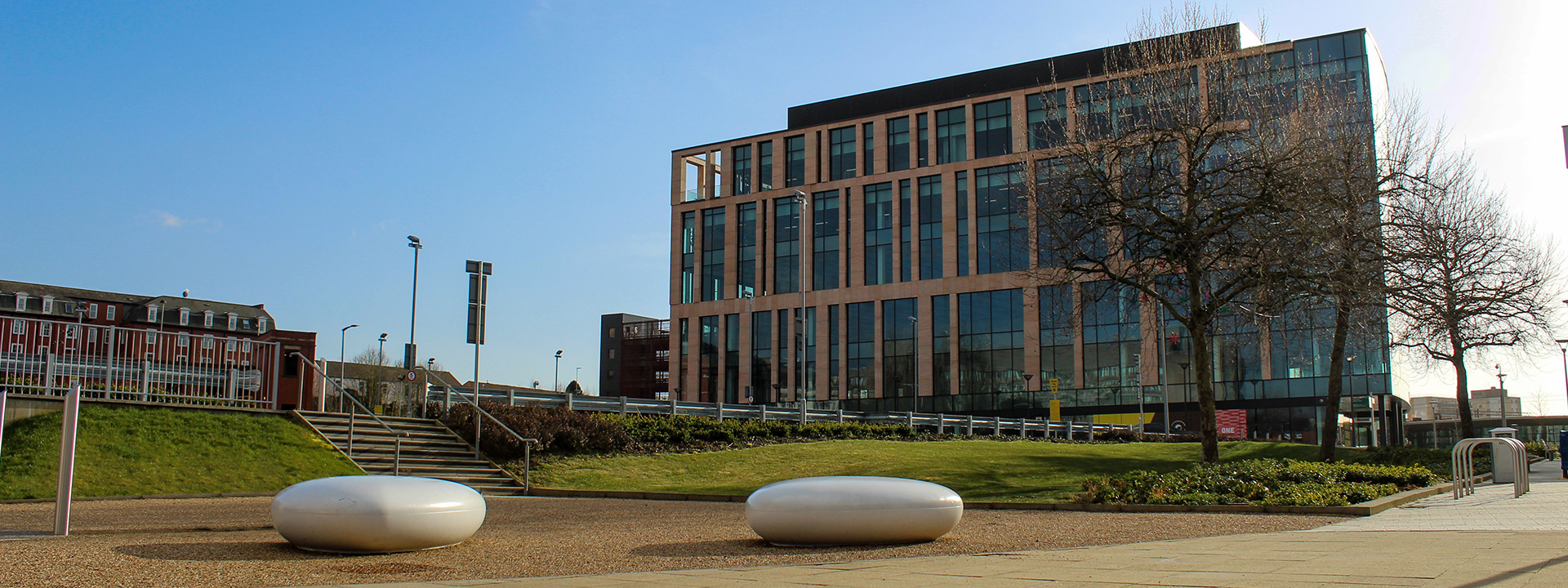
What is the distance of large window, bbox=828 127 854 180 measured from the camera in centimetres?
6588

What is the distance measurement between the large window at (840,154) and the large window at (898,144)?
251cm

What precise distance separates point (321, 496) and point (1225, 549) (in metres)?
7.51

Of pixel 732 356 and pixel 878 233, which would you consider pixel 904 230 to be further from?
Answer: pixel 732 356

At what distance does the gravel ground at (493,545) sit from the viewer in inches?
310

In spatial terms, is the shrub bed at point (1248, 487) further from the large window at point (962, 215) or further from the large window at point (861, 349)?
the large window at point (861, 349)

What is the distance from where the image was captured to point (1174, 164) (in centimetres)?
2444

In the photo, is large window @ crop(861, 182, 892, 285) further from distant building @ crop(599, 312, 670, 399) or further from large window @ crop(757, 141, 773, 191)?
distant building @ crop(599, 312, 670, 399)

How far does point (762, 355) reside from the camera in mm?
66688

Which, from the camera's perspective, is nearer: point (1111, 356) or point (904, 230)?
point (1111, 356)

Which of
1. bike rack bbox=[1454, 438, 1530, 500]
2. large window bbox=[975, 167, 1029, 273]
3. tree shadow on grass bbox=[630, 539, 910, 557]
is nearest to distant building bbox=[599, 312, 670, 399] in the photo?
large window bbox=[975, 167, 1029, 273]

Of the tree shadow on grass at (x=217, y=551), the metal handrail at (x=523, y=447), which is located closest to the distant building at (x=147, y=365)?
the metal handrail at (x=523, y=447)

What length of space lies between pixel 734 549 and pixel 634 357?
4028 inches

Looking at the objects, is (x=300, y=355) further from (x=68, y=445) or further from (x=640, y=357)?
(x=640, y=357)

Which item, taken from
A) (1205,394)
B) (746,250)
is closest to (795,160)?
(746,250)
